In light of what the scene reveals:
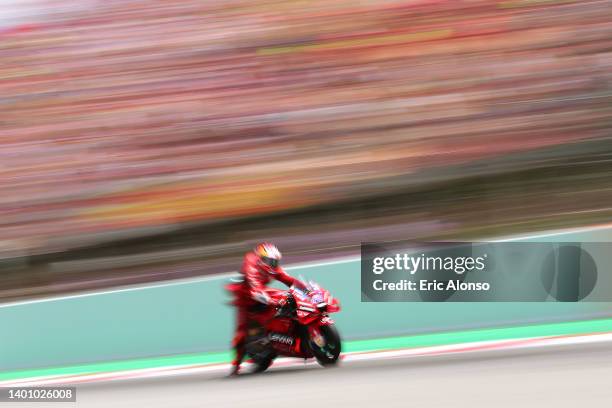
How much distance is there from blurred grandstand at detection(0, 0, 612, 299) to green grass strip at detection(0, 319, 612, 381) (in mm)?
1331

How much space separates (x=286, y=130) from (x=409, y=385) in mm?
4947

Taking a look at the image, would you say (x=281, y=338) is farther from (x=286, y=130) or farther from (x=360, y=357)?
(x=286, y=130)

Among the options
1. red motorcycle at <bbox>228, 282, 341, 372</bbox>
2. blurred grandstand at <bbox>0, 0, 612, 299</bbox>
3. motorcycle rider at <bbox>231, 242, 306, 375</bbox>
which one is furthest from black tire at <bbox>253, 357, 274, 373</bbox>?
blurred grandstand at <bbox>0, 0, 612, 299</bbox>

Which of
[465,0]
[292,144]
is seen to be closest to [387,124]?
[292,144]

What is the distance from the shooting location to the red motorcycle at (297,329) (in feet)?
24.5

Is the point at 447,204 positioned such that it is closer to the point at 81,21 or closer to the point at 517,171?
the point at 517,171

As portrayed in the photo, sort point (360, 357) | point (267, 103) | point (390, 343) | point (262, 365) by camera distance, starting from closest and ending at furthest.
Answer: point (262, 365) < point (360, 357) < point (390, 343) < point (267, 103)

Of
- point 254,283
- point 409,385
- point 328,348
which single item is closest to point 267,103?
point 254,283

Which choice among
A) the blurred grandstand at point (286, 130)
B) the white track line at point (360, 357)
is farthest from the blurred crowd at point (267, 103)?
the white track line at point (360, 357)

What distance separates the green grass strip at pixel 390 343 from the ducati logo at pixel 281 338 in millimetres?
1108

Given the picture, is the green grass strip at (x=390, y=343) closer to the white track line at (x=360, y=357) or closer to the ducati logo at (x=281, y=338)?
the white track line at (x=360, y=357)

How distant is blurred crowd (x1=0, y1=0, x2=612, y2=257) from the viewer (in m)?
10.2

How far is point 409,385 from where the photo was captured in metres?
6.35

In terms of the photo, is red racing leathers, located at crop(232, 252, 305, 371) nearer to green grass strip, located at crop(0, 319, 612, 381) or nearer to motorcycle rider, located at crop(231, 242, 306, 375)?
motorcycle rider, located at crop(231, 242, 306, 375)
